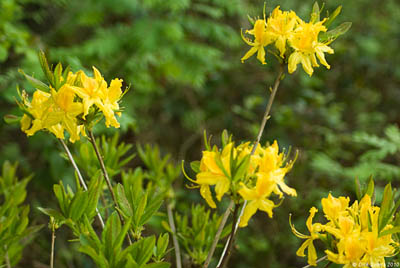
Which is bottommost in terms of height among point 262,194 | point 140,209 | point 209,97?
point 140,209

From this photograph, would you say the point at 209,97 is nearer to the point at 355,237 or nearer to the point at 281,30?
the point at 281,30

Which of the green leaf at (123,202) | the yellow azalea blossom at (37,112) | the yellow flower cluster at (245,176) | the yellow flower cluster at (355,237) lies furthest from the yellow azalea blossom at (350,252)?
the yellow azalea blossom at (37,112)

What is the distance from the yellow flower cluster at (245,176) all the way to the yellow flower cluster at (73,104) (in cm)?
33

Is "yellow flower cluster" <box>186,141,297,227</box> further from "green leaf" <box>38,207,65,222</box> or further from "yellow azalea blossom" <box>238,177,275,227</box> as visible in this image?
"green leaf" <box>38,207,65,222</box>

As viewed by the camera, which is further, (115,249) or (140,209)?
(140,209)

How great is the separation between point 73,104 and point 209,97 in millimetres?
2806

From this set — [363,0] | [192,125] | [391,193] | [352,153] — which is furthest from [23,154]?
[363,0]

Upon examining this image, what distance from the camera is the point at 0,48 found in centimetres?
203

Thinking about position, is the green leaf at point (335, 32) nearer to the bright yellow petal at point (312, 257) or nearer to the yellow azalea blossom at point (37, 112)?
the bright yellow petal at point (312, 257)

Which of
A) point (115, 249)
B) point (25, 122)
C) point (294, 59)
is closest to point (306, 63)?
point (294, 59)

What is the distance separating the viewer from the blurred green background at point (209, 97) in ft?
8.33

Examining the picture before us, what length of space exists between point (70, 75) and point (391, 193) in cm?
92

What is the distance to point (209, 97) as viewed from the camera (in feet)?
12.6

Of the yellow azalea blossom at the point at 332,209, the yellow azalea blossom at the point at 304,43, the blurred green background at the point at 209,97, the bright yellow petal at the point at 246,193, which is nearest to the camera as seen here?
the bright yellow petal at the point at 246,193
